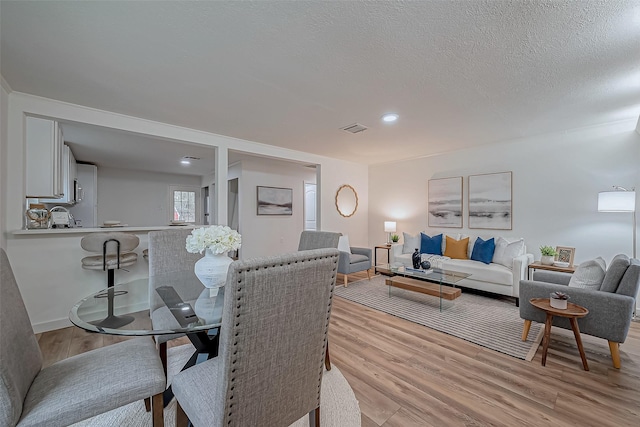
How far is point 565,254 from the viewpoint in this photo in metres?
3.53

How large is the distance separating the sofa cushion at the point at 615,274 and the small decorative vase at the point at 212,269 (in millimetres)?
3017

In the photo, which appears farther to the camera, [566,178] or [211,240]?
[566,178]

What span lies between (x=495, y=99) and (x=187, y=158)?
5307mm

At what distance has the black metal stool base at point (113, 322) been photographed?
4.18ft

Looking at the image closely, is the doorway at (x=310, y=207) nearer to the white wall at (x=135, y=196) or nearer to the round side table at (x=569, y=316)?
the white wall at (x=135, y=196)

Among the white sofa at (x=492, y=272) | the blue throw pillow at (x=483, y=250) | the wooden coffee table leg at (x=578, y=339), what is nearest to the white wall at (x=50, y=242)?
the wooden coffee table leg at (x=578, y=339)

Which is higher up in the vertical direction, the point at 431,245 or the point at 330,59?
the point at 330,59

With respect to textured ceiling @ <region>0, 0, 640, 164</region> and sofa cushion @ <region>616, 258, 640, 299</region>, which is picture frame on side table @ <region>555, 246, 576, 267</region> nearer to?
sofa cushion @ <region>616, 258, 640, 299</region>

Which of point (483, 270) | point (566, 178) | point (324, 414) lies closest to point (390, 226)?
point (483, 270)

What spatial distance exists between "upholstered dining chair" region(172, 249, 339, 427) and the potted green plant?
3.84 meters

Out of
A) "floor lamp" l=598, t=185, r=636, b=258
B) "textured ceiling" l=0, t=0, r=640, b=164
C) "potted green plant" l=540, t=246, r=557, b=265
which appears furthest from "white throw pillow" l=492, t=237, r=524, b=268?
"textured ceiling" l=0, t=0, r=640, b=164

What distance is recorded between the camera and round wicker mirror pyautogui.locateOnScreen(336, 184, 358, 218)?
18.3 ft

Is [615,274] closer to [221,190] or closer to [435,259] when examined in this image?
[435,259]

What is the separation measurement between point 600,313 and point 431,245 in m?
2.56
